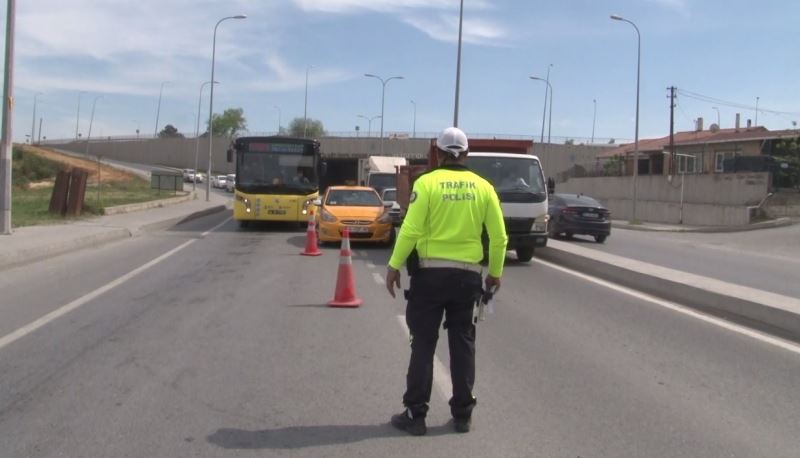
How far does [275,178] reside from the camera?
24.7 m

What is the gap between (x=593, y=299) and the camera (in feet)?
38.4

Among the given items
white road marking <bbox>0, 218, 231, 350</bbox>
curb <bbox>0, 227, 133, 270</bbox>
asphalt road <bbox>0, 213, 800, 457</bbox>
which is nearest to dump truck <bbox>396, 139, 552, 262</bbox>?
asphalt road <bbox>0, 213, 800, 457</bbox>

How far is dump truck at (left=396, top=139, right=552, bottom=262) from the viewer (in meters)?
16.1

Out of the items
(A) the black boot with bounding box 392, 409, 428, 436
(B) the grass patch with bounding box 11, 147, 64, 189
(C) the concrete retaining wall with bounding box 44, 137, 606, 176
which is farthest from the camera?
(C) the concrete retaining wall with bounding box 44, 137, 606, 176

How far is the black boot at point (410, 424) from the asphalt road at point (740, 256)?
1009 centimetres

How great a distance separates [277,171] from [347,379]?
18.6m

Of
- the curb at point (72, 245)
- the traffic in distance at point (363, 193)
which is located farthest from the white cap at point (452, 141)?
the curb at point (72, 245)

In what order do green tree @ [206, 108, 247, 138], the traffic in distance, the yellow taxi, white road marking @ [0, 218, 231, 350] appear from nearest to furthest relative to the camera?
white road marking @ [0, 218, 231, 350] < the traffic in distance < the yellow taxi < green tree @ [206, 108, 247, 138]

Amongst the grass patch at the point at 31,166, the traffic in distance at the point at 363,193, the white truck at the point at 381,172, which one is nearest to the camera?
the traffic in distance at the point at 363,193

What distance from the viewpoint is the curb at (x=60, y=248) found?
1470 cm

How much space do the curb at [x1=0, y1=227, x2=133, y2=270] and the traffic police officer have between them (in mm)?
11232

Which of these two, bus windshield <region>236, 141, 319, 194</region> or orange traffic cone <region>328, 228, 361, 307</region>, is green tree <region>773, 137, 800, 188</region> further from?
orange traffic cone <region>328, 228, 361, 307</region>

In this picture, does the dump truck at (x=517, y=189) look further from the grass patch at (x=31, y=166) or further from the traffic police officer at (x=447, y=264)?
the grass patch at (x=31, y=166)

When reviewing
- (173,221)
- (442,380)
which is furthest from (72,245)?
(442,380)
